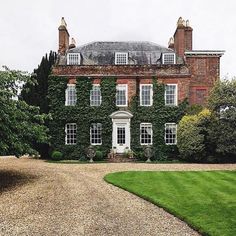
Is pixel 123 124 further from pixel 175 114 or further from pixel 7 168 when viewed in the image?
pixel 7 168

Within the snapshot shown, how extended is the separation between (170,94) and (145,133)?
3.90 m

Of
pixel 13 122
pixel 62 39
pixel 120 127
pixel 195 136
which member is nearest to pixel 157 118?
pixel 120 127

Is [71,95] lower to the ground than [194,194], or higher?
higher

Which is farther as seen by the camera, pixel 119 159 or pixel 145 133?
pixel 145 133

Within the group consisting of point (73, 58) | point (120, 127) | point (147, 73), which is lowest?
point (120, 127)

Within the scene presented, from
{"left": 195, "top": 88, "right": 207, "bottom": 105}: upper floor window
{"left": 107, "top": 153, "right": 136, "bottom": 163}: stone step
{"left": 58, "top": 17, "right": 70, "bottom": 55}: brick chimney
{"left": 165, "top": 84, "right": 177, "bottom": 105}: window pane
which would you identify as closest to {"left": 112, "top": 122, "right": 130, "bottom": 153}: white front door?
{"left": 107, "top": 153, "right": 136, "bottom": 163}: stone step

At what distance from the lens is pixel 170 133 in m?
32.3

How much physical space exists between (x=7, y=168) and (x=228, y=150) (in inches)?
603

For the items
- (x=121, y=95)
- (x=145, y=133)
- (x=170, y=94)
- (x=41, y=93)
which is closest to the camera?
(x=145, y=133)

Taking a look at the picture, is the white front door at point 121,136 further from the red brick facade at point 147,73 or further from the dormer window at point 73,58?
the dormer window at point 73,58

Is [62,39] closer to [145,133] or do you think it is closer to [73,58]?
[73,58]

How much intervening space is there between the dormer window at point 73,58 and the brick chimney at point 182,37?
899 cm

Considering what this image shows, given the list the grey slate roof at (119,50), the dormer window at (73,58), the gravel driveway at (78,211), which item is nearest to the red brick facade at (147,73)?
the dormer window at (73,58)

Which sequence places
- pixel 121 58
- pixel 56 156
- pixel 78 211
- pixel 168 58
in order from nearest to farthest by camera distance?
pixel 78 211 < pixel 56 156 < pixel 168 58 < pixel 121 58
